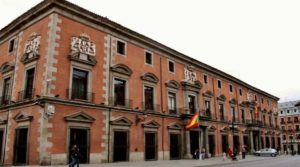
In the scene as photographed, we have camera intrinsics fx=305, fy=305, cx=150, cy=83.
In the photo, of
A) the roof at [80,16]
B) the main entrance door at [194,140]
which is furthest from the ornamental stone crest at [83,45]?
the main entrance door at [194,140]

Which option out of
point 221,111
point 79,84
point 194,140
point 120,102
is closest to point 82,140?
point 79,84

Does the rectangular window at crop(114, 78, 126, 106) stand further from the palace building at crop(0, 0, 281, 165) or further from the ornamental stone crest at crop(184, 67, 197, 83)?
the ornamental stone crest at crop(184, 67, 197, 83)

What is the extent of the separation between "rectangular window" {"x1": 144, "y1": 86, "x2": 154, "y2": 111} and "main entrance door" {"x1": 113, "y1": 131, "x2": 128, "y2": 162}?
4133 millimetres

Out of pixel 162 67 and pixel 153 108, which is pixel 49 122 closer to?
pixel 153 108

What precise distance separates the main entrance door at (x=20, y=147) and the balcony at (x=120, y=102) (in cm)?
661

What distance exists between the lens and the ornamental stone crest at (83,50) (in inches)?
866

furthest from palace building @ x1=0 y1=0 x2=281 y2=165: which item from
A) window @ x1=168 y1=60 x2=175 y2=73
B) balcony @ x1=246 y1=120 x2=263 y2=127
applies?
balcony @ x1=246 y1=120 x2=263 y2=127

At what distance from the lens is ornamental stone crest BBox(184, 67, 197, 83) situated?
34000 mm

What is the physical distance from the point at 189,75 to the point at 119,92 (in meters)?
11.7

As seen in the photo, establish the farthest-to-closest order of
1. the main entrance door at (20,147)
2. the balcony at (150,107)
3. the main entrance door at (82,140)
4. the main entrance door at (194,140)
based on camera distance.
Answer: the main entrance door at (194,140) < the balcony at (150,107) < the main entrance door at (82,140) < the main entrance door at (20,147)

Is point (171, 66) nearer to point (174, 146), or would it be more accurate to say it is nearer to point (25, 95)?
point (174, 146)

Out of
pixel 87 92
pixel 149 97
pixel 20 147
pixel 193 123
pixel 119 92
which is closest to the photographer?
pixel 20 147

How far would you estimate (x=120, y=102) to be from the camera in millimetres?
25203

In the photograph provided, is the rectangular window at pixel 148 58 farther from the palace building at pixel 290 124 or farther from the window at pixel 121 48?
the palace building at pixel 290 124
